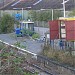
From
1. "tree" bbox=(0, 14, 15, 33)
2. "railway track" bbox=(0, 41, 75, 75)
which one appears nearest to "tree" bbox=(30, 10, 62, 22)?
"tree" bbox=(0, 14, 15, 33)

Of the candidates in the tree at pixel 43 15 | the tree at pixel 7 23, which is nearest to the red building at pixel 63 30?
the tree at pixel 7 23

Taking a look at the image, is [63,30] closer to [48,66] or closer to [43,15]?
[48,66]

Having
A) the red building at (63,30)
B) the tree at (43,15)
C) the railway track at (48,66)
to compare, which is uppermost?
the tree at (43,15)

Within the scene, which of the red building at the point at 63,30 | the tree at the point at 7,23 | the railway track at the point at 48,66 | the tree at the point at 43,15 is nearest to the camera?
the railway track at the point at 48,66

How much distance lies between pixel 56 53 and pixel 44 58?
2.02 ft

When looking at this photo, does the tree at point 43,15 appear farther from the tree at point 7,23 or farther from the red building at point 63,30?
the red building at point 63,30

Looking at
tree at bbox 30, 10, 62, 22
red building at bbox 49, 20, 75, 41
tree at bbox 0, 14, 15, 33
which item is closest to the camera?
red building at bbox 49, 20, 75, 41

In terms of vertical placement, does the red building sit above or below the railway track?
above

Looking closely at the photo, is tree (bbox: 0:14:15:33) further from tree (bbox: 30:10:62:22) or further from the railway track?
the railway track

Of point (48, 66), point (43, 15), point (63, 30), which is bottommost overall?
point (48, 66)

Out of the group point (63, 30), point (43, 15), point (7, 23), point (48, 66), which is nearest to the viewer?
point (48, 66)

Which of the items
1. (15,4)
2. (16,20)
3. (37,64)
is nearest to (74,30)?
(37,64)

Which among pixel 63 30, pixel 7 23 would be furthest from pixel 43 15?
pixel 63 30

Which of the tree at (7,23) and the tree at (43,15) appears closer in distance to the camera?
the tree at (7,23)
